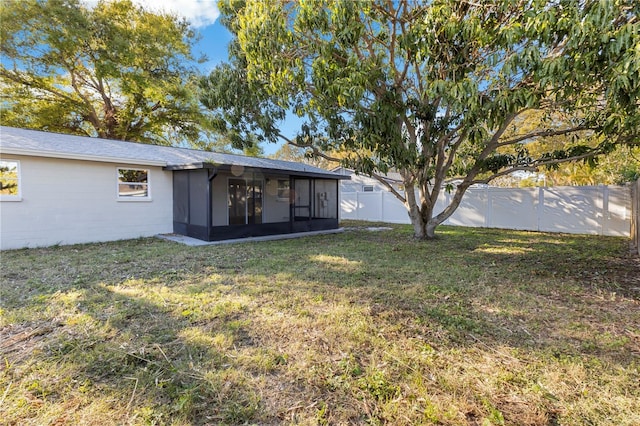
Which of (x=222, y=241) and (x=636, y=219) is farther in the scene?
(x=222, y=241)

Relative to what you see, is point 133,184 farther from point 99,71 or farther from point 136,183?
point 99,71

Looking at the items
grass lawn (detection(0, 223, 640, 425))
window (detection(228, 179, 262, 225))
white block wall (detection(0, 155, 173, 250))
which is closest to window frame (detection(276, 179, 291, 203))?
window (detection(228, 179, 262, 225))

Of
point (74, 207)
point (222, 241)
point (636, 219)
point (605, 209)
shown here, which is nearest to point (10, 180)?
A: point (74, 207)

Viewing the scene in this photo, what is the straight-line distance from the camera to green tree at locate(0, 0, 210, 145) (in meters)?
14.2

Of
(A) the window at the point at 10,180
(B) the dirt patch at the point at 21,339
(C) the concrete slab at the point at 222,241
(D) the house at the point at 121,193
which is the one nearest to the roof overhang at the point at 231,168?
(D) the house at the point at 121,193

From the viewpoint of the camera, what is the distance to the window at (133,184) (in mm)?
9297

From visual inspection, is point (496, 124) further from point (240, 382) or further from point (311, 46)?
point (240, 382)

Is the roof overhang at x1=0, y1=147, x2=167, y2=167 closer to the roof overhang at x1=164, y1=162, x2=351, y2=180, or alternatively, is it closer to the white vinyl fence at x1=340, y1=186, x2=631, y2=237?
the roof overhang at x1=164, y1=162, x2=351, y2=180

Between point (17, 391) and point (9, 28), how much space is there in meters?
18.6

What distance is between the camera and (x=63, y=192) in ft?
27.0

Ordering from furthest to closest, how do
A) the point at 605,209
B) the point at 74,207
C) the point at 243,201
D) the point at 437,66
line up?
the point at 243,201 → the point at 605,209 → the point at 74,207 → the point at 437,66

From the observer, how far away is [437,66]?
17.5 ft

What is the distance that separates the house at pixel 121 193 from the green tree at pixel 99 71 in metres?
7.60

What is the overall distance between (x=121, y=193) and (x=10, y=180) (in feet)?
7.63
